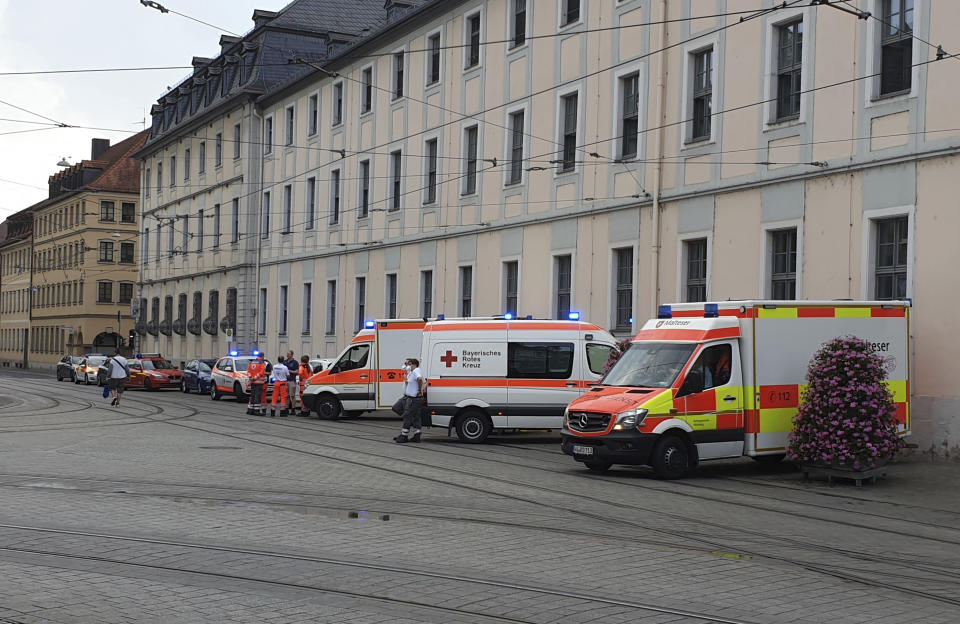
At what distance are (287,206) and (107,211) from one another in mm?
43350

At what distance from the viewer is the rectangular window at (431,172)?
40.3m

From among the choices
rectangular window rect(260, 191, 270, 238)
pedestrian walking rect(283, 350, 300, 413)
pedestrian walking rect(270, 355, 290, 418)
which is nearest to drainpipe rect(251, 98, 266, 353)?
rectangular window rect(260, 191, 270, 238)

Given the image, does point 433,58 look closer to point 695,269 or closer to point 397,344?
point 397,344

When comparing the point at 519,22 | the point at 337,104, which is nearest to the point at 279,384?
the point at 519,22

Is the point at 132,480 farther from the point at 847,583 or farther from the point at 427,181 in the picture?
the point at 427,181

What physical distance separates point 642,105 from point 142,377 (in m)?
29.9

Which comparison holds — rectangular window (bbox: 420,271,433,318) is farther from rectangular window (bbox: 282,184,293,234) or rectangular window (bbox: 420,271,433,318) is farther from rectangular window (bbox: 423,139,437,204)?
rectangular window (bbox: 282,184,293,234)

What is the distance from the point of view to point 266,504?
14109 millimetres

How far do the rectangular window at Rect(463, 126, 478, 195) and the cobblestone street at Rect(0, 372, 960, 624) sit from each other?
1762 cm

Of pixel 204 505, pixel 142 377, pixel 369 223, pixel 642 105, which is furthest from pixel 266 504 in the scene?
pixel 142 377

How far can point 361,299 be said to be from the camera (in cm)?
4569

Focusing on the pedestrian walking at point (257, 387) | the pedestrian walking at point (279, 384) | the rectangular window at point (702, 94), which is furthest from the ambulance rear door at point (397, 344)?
the rectangular window at point (702, 94)

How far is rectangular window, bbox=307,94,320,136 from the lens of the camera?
164ft

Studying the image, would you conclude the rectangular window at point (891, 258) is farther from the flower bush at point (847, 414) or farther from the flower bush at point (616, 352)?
the flower bush at point (616, 352)
